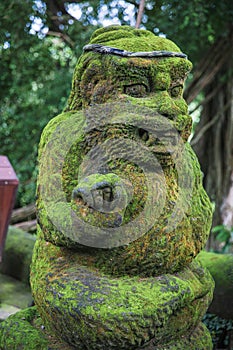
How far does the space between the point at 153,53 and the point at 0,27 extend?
3.68 m

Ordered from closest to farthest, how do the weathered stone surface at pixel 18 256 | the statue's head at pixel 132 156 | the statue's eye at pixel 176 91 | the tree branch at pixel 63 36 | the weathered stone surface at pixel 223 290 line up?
the statue's head at pixel 132 156
the statue's eye at pixel 176 91
the weathered stone surface at pixel 223 290
the weathered stone surface at pixel 18 256
the tree branch at pixel 63 36

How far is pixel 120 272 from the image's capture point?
173cm

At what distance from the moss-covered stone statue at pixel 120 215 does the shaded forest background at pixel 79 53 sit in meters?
2.44

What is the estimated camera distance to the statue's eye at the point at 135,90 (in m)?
1.79

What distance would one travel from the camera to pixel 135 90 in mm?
1790

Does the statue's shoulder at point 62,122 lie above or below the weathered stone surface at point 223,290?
above

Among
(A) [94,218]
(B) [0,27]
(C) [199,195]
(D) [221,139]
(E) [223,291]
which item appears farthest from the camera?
(D) [221,139]

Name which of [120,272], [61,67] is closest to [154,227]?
[120,272]

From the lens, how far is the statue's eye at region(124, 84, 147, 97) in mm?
1787

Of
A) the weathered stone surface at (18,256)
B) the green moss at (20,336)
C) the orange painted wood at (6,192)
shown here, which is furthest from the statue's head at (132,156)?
the weathered stone surface at (18,256)

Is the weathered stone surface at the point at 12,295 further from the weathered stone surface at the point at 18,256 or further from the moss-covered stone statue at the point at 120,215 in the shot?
the moss-covered stone statue at the point at 120,215

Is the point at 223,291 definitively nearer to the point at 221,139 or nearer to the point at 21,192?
the point at 221,139

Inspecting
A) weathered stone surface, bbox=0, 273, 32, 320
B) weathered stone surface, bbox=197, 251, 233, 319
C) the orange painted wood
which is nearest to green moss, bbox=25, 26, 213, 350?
weathered stone surface, bbox=197, 251, 233, 319

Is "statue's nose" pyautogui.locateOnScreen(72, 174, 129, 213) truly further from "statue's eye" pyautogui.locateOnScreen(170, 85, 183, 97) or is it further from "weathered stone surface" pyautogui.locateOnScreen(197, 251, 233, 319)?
"weathered stone surface" pyautogui.locateOnScreen(197, 251, 233, 319)
